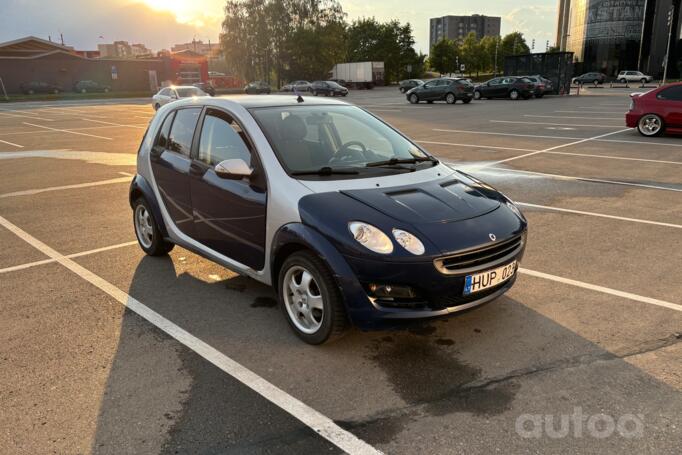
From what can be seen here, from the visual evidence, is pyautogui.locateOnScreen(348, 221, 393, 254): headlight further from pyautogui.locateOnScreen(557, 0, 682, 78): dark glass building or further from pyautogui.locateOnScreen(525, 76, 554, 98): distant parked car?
pyautogui.locateOnScreen(557, 0, 682, 78): dark glass building

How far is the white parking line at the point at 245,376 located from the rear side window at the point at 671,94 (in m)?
14.6

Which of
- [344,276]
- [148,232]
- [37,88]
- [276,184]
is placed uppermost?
[37,88]

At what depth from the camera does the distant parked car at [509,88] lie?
3331cm

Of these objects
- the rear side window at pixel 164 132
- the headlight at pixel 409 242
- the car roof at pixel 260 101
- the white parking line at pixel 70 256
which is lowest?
the white parking line at pixel 70 256

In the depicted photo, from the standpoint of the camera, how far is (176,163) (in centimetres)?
491

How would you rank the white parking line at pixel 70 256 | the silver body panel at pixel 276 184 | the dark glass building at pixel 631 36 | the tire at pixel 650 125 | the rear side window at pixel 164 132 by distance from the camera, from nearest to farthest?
the silver body panel at pixel 276 184, the rear side window at pixel 164 132, the white parking line at pixel 70 256, the tire at pixel 650 125, the dark glass building at pixel 631 36

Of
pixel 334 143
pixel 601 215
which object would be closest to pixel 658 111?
pixel 601 215

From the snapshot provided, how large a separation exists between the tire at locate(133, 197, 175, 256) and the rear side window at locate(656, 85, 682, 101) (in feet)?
45.5

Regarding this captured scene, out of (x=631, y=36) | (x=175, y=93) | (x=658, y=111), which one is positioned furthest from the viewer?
(x=631, y=36)

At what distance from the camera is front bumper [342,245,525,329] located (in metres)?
3.29

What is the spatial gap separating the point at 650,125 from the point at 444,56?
309 ft

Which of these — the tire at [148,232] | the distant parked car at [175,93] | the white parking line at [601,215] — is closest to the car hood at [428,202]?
the tire at [148,232]

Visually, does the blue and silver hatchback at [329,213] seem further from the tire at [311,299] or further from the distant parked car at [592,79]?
the distant parked car at [592,79]

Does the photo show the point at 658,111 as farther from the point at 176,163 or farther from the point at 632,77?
the point at 632,77
